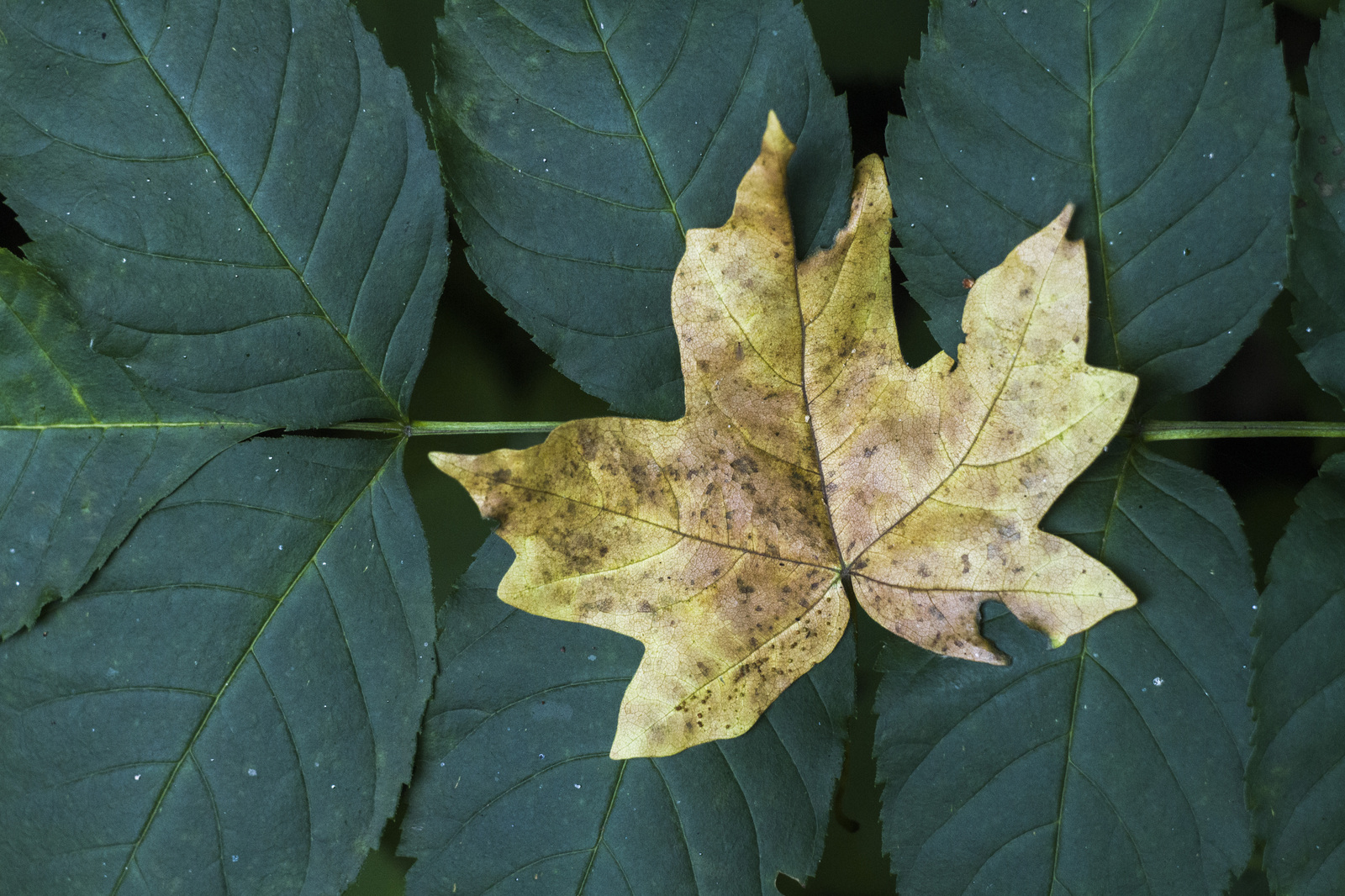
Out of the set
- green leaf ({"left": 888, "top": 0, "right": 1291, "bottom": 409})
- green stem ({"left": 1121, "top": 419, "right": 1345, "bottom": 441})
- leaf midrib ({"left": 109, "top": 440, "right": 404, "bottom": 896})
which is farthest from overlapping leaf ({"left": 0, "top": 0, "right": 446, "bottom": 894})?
green stem ({"left": 1121, "top": 419, "right": 1345, "bottom": 441})

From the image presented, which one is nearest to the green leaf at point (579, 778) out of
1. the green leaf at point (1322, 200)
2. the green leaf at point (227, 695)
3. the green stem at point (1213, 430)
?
the green leaf at point (227, 695)

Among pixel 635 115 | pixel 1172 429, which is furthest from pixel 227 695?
pixel 1172 429

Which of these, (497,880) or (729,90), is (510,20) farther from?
(497,880)

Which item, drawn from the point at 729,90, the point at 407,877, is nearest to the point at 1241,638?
the point at 729,90

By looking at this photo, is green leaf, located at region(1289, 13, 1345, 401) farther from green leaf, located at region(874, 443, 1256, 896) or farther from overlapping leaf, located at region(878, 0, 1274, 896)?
green leaf, located at region(874, 443, 1256, 896)

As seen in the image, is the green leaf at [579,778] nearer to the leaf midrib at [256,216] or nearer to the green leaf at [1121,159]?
the leaf midrib at [256,216]

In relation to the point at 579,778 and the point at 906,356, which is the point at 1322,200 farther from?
the point at 579,778
